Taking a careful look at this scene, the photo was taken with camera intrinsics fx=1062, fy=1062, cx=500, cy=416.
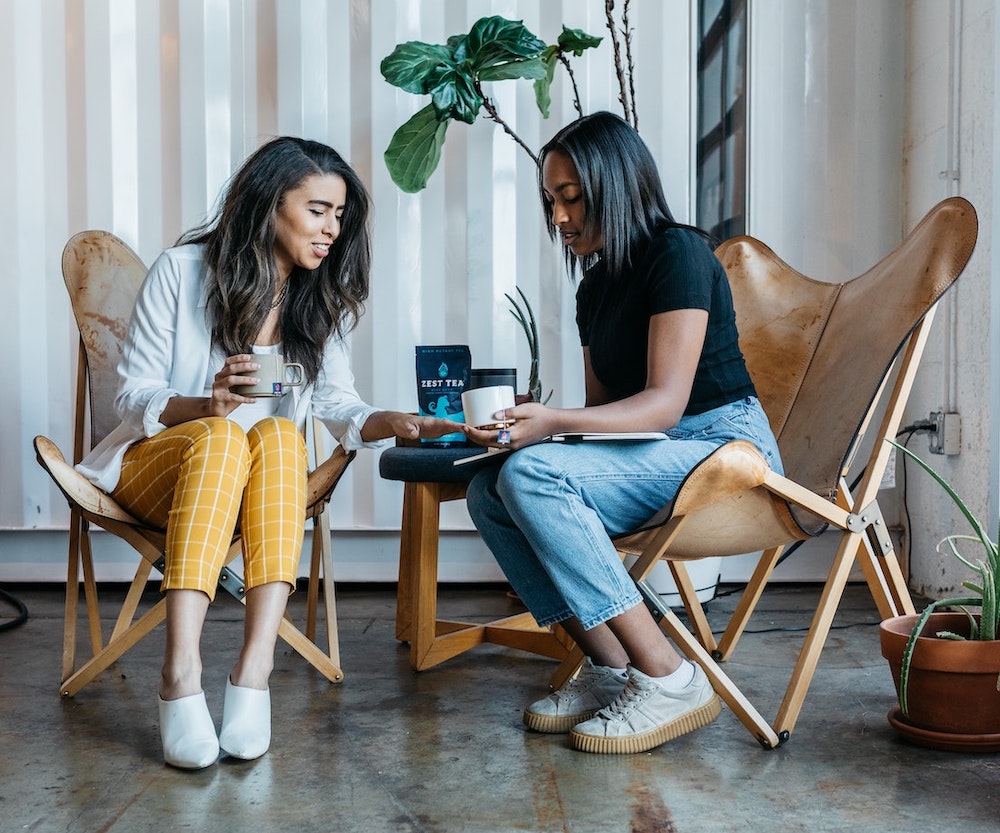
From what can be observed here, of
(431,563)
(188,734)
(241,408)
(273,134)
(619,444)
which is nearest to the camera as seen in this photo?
(188,734)

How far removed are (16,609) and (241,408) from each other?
1.42 metres

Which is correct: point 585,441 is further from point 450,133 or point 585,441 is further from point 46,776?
point 450,133

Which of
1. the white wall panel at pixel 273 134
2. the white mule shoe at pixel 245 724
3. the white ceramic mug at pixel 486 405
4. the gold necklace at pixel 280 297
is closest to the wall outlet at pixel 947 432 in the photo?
the white wall panel at pixel 273 134

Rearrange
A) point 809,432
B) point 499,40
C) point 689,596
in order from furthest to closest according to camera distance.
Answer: point 499,40 → point 689,596 → point 809,432

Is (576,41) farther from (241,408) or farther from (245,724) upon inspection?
(245,724)

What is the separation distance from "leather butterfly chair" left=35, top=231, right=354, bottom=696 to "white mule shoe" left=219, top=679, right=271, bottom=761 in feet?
0.79

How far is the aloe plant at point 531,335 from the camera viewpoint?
9.87 ft

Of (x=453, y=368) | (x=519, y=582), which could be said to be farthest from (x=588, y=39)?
(x=519, y=582)

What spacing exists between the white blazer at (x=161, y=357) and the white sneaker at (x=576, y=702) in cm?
69

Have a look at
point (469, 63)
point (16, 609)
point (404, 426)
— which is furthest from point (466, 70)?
point (16, 609)

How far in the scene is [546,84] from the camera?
3.19 metres

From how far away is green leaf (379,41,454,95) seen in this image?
293 cm

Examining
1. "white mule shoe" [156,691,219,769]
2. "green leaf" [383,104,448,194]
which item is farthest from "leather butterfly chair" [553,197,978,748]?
"green leaf" [383,104,448,194]

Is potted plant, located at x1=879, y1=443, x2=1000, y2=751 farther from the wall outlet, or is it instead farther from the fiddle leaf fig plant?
the fiddle leaf fig plant
